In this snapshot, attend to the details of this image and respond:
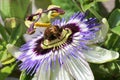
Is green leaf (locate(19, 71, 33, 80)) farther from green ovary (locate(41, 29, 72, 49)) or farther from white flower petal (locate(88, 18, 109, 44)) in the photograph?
white flower petal (locate(88, 18, 109, 44))

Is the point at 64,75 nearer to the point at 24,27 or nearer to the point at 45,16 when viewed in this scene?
the point at 45,16

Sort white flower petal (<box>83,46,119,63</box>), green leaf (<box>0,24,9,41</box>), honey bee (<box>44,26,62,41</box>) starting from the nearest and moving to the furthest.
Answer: white flower petal (<box>83,46,119,63</box>), honey bee (<box>44,26,62,41</box>), green leaf (<box>0,24,9,41</box>)

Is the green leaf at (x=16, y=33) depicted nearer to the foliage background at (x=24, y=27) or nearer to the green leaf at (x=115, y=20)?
the foliage background at (x=24, y=27)

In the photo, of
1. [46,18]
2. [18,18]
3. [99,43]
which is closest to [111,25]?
[99,43]

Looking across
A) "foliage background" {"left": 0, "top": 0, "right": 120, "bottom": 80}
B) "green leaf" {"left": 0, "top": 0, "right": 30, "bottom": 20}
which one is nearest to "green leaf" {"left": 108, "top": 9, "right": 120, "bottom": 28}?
"foliage background" {"left": 0, "top": 0, "right": 120, "bottom": 80}

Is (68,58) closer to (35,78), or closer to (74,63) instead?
(74,63)

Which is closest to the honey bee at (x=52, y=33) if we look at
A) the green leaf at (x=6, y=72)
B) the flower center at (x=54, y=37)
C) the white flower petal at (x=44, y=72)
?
the flower center at (x=54, y=37)
